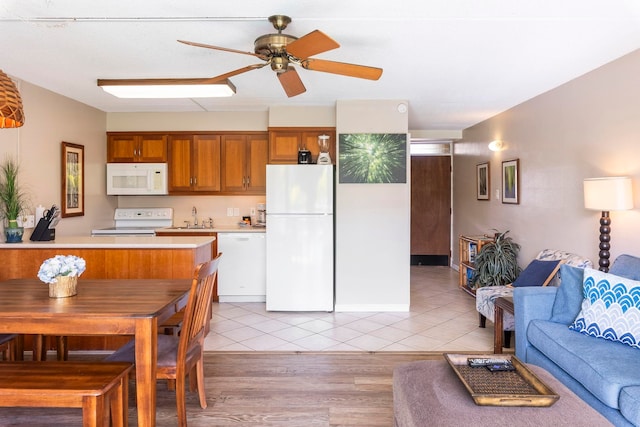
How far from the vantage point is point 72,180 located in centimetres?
457

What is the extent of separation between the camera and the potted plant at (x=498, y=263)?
463cm

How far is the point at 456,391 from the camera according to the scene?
1783 millimetres

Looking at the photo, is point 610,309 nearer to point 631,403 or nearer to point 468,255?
point 631,403

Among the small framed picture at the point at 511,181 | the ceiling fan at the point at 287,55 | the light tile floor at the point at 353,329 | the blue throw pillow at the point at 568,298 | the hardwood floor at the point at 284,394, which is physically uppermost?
the ceiling fan at the point at 287,55

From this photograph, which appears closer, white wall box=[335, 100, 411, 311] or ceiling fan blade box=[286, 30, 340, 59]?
ceiling fan blade box=[286, 30, 340, 59]

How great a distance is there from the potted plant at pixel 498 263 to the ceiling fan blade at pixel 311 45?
3.32m

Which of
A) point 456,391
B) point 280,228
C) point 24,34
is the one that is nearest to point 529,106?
point 280,228

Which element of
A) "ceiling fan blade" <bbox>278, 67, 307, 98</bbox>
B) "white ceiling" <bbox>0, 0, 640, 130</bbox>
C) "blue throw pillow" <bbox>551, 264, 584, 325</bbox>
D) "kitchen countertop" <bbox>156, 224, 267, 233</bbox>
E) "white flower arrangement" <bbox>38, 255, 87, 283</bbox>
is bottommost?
"blue throw pillow" <bbox>551, 264, 584, 325</bbox>

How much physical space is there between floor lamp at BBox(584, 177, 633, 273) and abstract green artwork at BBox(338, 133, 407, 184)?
1835 mm

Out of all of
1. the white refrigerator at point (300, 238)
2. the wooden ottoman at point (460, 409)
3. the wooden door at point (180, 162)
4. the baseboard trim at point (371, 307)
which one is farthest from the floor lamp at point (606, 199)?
the wooden door at point (180, 162)

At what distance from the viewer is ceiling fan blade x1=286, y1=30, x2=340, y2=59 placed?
6.93ft

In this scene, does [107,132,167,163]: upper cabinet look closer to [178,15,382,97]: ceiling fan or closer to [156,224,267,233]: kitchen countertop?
[156,224,267,233]: kitchen countertop

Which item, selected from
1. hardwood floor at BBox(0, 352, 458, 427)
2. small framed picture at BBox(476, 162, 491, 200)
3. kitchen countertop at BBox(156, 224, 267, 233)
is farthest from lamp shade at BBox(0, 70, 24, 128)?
small framed picture at BBox(476, 162, 491, 200)

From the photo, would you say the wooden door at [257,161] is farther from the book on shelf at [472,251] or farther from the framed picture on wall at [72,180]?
the book on shelf at [472,251]
